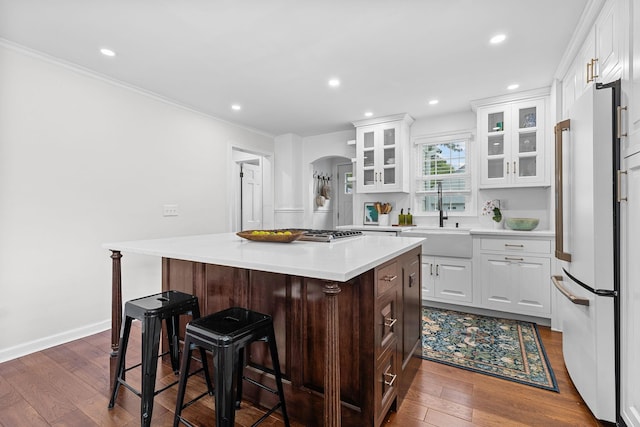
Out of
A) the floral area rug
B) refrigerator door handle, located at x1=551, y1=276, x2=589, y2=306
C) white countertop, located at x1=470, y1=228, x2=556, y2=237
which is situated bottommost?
the floral area rug

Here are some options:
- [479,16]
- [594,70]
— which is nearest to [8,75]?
[479,16]

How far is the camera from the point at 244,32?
90.8 inches

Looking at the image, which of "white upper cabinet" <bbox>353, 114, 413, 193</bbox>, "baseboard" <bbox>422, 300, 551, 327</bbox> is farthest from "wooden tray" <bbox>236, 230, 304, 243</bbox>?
"white upper cabinet" <bbox>353, 114, 413, 193</bbox>

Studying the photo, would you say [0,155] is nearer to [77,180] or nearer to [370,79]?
[77,180]

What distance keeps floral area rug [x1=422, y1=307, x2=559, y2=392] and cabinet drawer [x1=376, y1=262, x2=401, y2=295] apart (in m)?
1.07

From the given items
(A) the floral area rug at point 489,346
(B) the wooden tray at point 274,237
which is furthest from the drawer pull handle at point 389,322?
(A) the floral area rug at point 489,346

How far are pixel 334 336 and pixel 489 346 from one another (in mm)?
2042

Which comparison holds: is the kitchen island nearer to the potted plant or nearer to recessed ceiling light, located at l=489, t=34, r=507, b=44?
recessed ceiling light, located at l=489, t=34, r=507, b=44

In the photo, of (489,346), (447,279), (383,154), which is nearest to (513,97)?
(383,154)

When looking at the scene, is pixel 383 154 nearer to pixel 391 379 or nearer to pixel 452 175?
pixel 452 175

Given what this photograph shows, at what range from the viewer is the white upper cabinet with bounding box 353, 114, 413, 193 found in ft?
14.0

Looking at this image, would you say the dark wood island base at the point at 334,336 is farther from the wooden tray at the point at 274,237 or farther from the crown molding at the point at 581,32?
the crown molding at the point at 581,32

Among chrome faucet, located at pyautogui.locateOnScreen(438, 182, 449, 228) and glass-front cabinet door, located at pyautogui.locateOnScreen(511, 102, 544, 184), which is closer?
glass-front cabinet door, located at pyautogui.locateOnScreen(511, 102, 544, 184)

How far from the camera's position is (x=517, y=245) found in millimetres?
3203
